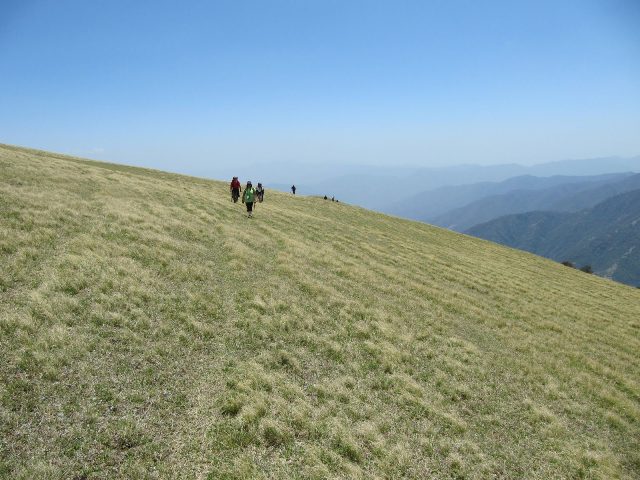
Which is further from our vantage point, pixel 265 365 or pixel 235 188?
pixel 235 188

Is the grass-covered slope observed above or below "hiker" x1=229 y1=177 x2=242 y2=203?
below

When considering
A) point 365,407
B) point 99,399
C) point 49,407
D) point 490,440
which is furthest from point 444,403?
point 49,407

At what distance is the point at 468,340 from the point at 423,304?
4058 millimetres

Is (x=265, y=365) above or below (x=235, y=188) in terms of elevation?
below

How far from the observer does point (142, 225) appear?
77.9 ft

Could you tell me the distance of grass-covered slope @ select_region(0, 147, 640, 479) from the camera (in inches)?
365

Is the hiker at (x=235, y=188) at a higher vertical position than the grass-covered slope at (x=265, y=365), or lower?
higher

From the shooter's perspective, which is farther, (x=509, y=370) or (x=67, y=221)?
(x=67, y=221)

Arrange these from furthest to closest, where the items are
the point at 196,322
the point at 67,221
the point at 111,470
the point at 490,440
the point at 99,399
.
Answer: the point at 67,221
the point at 196,322
the point at 490,440
the point at 99,399
the point at 111,470

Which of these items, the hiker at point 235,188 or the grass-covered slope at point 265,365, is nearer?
the grass-covered slope at point 265,365

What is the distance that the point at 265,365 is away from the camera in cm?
1312

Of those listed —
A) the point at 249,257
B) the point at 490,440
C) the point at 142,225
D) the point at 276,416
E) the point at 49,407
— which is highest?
the point at 142,225

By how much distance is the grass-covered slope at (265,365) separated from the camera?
30.4ft

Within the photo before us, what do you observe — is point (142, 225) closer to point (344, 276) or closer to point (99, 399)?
point (344, 276)
